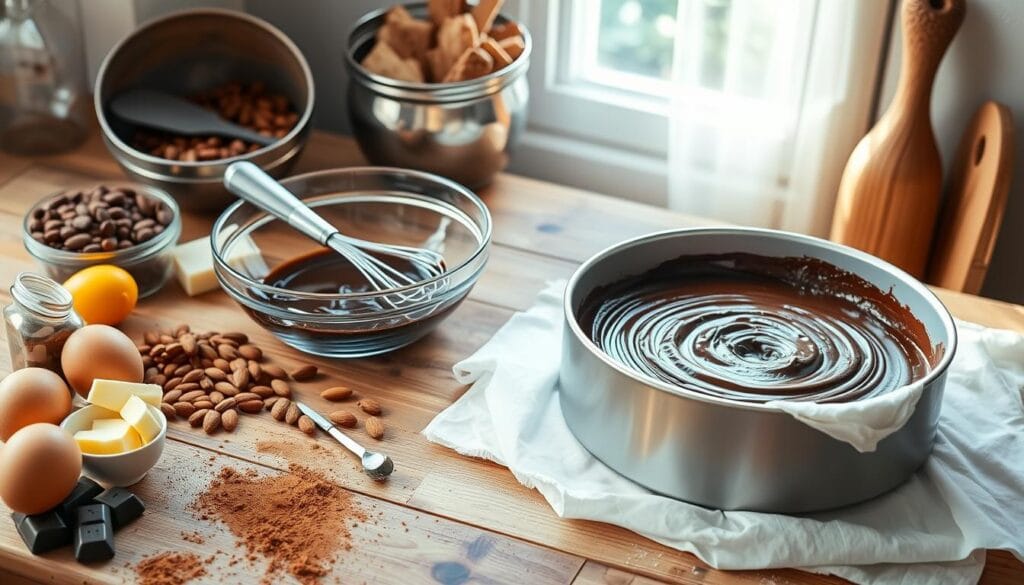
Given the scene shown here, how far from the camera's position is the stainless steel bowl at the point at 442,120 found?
53.1 inches

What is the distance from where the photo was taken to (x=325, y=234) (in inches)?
46.6

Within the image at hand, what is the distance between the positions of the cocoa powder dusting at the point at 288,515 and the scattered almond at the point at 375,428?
0.22 ft

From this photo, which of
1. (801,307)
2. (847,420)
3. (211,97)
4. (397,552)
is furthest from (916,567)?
(211,97)

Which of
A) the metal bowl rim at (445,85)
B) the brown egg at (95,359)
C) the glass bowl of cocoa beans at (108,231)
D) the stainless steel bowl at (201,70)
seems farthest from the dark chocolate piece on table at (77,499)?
the metal bowl rim at (445,85)

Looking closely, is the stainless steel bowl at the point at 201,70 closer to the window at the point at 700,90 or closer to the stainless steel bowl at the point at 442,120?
the stainless steel bowl at the point at 442,120

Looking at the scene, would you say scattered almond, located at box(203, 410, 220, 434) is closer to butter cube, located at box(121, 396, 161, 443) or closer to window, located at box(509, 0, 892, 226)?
butter cube, located at box(121, 396, 161, 443)

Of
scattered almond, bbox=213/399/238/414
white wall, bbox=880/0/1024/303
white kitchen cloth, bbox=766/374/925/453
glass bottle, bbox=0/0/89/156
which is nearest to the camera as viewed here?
white kitchen cloth, bbox=766/374/925/453

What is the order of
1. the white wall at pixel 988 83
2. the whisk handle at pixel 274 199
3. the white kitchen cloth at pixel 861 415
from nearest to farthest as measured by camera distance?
the white kitchen cloth at pixel 861 415 → the whisk handle at pixel 274 199 → the white wall at pixel 988 83

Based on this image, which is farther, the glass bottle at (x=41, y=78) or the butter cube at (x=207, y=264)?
the glass bottle at (x=41, y=78)

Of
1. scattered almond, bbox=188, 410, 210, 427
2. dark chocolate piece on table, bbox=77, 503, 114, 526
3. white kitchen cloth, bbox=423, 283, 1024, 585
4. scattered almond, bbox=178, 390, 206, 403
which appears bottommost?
scattered almond, bbox=188, 410, 210, 427

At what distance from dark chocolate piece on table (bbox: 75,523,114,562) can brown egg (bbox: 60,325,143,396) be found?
0.16 metres

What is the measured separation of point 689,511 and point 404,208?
0.52 m

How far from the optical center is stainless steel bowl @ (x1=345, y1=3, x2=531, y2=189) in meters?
1.35

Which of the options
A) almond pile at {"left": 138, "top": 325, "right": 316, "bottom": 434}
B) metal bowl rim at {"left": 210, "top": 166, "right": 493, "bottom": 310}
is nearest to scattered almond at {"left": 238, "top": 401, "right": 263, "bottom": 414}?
almond pile at {"left": 138, "top": 325, "right": 316, "bottom": 434}
